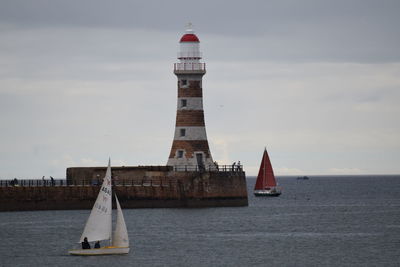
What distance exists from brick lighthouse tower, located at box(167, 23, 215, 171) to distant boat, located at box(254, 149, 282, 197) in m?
38.1

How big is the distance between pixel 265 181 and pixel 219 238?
62696mm

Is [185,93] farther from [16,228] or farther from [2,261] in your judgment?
[2,261]

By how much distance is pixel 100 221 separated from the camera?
6228cm

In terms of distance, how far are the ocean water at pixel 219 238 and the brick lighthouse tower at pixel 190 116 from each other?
4.44 metres

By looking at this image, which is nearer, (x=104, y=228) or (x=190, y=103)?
(x=104, y=228)

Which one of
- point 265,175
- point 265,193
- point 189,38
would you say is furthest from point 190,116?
point 265,193

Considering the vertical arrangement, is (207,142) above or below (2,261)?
above

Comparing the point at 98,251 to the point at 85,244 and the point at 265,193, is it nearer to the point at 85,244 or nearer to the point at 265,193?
the point at 85,244

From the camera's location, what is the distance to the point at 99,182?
92812 mm

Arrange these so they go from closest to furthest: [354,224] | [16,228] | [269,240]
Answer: [269,240]
[16,228]
[354,224]

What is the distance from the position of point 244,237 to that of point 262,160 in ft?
183

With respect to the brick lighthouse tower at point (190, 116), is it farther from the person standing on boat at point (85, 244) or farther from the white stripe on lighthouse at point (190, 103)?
the person standing on boat at point (85, 244)

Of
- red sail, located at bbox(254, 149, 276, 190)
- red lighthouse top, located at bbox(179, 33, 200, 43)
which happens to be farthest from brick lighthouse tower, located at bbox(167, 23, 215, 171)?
red sail, located at bbox(254, 149, 276, 190)

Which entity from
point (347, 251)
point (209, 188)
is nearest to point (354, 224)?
point (209, 188)
